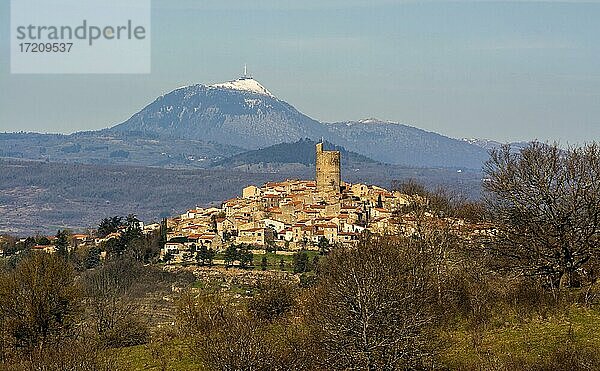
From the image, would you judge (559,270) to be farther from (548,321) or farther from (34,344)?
(34,344)

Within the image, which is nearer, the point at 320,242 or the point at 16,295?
the point at 16,295

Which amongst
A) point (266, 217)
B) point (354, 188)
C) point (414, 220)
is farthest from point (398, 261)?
point (354, 188)

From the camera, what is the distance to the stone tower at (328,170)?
8975 centimetres

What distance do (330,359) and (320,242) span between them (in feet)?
190

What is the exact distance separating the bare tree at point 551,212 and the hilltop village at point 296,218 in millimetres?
40400

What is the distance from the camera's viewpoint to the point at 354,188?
309 ft

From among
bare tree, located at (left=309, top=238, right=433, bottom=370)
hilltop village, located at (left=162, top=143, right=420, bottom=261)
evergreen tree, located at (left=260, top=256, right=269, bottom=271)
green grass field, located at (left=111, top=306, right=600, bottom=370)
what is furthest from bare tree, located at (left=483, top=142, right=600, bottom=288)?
hilltop village, located at (left=162, top=143, right=420, bottom=261)

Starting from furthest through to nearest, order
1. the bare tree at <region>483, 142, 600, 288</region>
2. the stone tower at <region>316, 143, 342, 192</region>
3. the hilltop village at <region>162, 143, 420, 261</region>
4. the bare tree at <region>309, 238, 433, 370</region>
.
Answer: the stone tower at <region>316, 143, 342, 192</region>, the hilltop village at <region>162, 143, 420, 261</region>, the bare tree at <region>483, 142, 600, 288</region>, the bare tree at <region>309, 238, 433, 370</region>

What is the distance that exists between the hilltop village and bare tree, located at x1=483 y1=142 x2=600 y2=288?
40.4 metres

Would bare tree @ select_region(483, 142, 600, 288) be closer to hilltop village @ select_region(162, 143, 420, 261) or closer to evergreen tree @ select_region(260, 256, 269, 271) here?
evergreen tree @ select_region(260, 256, 269, 271)

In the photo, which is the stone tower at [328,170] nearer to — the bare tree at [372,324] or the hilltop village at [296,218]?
the hilltop village at [296,218]

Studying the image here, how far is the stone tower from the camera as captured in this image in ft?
294

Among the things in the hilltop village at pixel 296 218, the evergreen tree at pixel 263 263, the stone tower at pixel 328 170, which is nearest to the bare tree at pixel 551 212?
the evergreen tree at pixel 263 263

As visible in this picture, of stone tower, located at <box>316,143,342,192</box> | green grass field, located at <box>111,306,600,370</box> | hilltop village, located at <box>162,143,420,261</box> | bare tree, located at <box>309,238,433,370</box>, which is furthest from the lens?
stone tower, located at <box>316,143,342,192</box>
